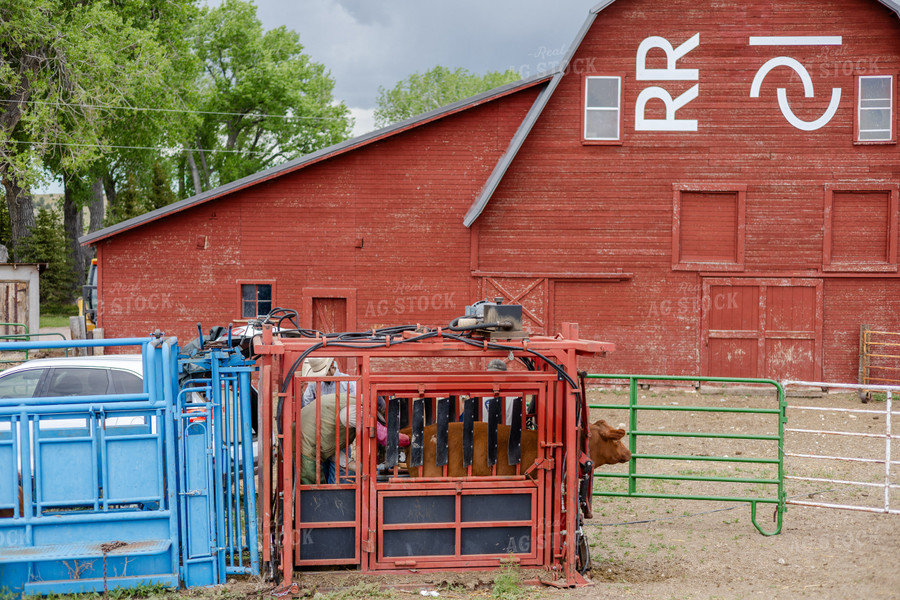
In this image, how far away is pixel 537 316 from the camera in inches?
742

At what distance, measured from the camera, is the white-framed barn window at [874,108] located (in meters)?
18.5

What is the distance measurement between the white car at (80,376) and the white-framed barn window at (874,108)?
16.9m

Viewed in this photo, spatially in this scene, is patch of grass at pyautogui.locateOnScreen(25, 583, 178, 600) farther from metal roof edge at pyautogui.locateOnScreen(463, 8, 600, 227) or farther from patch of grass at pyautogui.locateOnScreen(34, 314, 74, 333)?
patch of grass at pyautogui.locateOnScreen(34, 314, 74, 333)

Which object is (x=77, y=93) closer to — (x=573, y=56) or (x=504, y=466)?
(x=573, y=56)

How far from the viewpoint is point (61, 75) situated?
94.7 ft

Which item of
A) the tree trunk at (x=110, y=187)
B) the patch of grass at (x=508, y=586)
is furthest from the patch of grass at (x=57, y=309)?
the patch of grass at (x=508, y=586)

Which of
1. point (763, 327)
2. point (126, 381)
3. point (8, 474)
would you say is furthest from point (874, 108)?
point (8, 474)

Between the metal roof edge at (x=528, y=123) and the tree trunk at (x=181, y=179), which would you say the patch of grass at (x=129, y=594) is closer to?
the metal roof edge at (x=528, y=123)

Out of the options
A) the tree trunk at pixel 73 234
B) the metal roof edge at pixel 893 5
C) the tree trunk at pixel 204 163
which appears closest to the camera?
the metal roof edge at pixel 893 5

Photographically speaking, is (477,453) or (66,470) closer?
(66,470)

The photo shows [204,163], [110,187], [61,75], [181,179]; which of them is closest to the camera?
[61,75]

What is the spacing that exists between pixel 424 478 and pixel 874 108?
16.6 metres

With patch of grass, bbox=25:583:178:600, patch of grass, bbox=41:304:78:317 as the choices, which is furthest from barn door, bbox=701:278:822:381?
patch of grass, bbox=41:304:78:317

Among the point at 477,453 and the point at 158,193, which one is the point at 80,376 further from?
the point at 158,193
